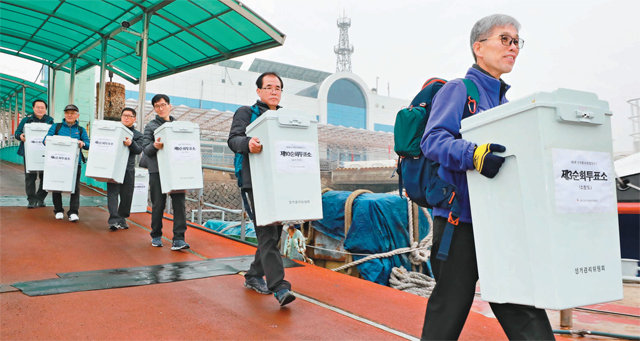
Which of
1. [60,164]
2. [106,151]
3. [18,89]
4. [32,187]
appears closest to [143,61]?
[32,187]

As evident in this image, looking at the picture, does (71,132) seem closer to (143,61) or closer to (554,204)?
(143,61)

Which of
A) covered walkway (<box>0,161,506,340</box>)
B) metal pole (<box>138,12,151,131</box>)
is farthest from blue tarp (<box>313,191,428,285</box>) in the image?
metal pole (<box>138,12,151,131</box>)

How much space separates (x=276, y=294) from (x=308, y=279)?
90cm

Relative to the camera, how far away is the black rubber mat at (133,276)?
111 inches

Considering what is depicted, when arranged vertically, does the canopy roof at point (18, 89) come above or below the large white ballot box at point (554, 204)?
above

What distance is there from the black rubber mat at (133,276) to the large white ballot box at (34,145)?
350cm

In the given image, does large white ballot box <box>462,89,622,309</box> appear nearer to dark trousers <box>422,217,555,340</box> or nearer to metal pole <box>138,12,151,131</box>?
dark trousers <box>422,217,555,340</box>

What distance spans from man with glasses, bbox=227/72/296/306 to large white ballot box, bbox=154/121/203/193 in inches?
63.3

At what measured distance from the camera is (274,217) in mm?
2438

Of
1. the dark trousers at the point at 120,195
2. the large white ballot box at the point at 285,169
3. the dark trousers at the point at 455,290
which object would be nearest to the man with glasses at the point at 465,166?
the dark trousers at the point at 455,290

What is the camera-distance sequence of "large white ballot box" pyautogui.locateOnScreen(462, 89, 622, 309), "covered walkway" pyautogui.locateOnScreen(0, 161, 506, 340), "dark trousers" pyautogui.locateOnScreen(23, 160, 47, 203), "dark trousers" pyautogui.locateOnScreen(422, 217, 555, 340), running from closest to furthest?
"large white ballot box" pyautogui.locateOnScreen(462, 89, 622, 309)
"dark trousers" pyautogui.locateOnScreen(422, 217, 555, 340)
"covered walkway" pyautogui.locateOnScreen(0, 161, 506, 340)
"dark trousers" pyautogui.locateOnScreen(23, 160, 47, 203)

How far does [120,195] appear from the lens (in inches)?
214

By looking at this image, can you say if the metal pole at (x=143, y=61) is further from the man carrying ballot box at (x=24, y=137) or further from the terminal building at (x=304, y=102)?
the terminal building at (x=304, y=102)

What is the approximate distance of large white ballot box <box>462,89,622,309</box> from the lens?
117 cm
